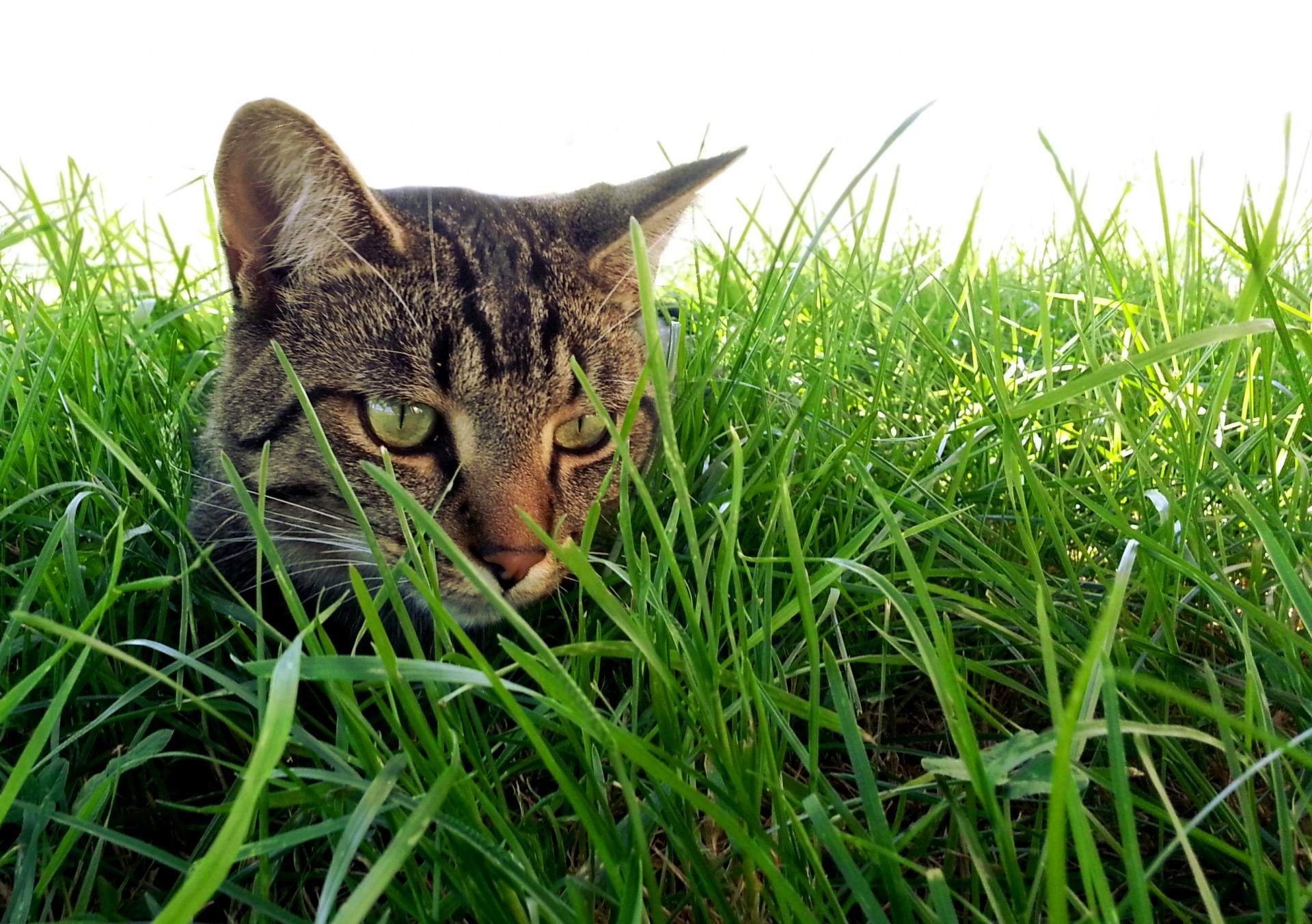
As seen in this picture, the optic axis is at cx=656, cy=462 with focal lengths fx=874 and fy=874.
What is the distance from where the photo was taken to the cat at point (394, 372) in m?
1.41

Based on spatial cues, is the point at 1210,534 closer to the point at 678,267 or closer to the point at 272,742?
the point at 272,742

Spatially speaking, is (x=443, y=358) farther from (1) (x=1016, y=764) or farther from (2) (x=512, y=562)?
(1) (x=1016, y=764)

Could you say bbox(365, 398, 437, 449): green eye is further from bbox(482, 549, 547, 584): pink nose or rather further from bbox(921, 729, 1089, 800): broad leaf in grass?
bbox(921, 729, 1089, 800): broad leaf in grass

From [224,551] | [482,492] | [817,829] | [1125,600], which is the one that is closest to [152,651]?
[224,551]

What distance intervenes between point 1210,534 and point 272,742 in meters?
1.32

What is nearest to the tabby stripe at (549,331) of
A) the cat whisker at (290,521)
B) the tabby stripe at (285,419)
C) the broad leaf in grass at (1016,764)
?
the tabby stripe at (285,419)

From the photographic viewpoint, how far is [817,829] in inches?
29.8

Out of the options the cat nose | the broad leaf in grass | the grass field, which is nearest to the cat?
the cat nose

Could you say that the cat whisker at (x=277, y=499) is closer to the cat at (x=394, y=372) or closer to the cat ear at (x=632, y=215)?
the cat at (x=394, y=372)

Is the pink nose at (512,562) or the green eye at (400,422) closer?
the pink nose at (512,562)

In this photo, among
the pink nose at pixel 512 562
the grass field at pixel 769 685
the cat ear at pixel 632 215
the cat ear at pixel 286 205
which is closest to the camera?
the grass field at pixel 769 685

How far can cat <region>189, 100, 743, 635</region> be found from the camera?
141 centimetres

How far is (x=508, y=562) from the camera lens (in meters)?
1.34

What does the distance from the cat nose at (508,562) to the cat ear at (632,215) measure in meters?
0.64
